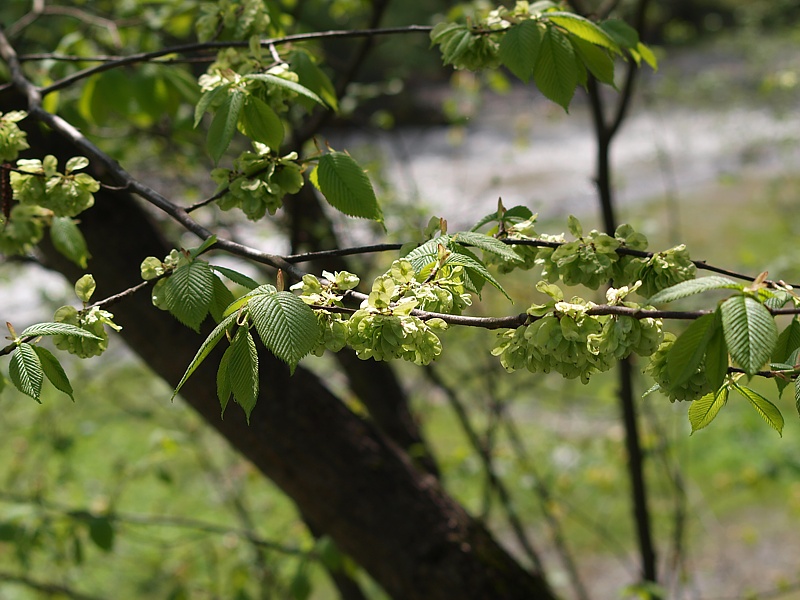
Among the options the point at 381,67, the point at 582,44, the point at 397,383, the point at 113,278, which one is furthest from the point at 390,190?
the point at 381,67

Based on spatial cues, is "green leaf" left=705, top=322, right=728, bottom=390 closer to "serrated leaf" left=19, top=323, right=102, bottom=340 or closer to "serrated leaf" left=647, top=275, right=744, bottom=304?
"serrated leaf" left=647, top=275, right=744, bottom=304

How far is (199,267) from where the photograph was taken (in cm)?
100

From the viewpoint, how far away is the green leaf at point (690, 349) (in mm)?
773

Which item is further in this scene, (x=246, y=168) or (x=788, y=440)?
(x=788, y=440)

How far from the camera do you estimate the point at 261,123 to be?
113cm

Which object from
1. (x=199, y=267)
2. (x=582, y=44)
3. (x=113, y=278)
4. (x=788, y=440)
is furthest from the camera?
(x=788, y=440)

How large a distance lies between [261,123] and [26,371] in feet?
1.47

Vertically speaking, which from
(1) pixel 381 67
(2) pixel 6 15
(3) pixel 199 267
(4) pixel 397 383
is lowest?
(1) pixel 381 67

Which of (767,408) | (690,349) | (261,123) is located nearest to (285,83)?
(261,123)

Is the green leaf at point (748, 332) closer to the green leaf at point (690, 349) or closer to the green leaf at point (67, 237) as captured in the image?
the green leaf at point (690, 349)

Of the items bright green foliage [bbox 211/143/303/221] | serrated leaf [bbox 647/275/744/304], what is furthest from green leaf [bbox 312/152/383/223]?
serrated leaf [bbox 647/275/744/304]

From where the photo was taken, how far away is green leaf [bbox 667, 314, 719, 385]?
2.54 ft

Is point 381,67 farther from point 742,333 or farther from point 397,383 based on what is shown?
point 742,333

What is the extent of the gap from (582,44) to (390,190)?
2.20 meters
